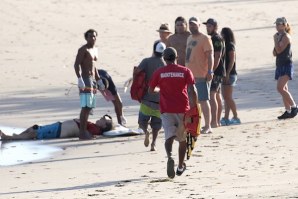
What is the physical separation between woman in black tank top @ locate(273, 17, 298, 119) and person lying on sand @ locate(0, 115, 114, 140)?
8.83 feet

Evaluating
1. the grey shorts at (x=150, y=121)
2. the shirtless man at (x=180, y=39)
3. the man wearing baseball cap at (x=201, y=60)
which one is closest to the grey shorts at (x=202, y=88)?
the man wearing baseball cap at (x=201, y=60)

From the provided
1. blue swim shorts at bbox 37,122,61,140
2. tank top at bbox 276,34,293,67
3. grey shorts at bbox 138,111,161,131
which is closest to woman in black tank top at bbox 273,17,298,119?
tank top at bbox 276,34,293,67

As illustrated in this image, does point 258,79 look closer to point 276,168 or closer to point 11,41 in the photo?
point 11,41

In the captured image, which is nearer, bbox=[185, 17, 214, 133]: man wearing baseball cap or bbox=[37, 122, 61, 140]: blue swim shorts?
bbox=[185, 17, 214, 133]: man wearing baseball cap

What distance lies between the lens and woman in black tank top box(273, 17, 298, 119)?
18172mm

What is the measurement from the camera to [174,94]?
44.7 feet

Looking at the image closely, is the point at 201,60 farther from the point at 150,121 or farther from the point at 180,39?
Answer: the point at 150,121

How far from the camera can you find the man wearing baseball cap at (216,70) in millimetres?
17578

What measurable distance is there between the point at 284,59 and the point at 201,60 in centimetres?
182

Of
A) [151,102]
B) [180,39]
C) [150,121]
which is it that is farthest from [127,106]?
[151,102]

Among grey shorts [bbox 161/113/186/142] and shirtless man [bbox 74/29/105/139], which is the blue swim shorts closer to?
shirtless man [bbox 74/29/105/139]

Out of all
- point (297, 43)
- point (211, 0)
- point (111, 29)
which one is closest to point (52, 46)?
point (111, 29)

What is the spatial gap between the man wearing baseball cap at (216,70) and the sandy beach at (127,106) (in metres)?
0.28

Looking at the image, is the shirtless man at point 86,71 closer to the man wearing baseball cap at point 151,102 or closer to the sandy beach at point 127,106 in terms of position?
the sandy beach at point 127,106
